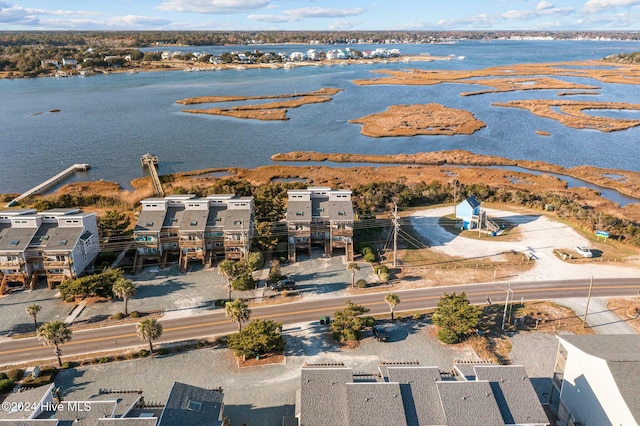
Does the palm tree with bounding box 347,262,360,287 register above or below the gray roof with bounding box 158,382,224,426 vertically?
below

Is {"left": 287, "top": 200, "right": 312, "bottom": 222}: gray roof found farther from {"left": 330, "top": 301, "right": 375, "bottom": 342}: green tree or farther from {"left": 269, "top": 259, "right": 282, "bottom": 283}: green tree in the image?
{"left": 330, "top": 301, "right": 375, "bottom": 342}: green tree

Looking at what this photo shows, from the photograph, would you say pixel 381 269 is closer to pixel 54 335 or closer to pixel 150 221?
pixel 150 221

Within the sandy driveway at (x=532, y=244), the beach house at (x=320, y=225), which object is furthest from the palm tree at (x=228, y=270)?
the sandy driveway at (x=532, y=244)

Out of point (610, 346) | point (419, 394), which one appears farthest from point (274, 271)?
point (610, 346)

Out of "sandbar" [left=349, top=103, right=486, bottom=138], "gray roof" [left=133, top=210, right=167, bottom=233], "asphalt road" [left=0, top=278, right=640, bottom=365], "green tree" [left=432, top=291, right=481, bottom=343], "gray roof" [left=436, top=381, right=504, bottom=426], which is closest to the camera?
"gray roof" [left=436, top=381, right=504, bottom=426]

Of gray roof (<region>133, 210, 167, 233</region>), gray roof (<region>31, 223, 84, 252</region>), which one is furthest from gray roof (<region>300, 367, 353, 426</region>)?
gray roof (<region>31, 223, 84, 252</region>)

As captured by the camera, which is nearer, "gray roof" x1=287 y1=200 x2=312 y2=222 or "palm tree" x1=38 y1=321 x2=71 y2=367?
"palm tree" x1=38 y1=321 x2=71 y2=367

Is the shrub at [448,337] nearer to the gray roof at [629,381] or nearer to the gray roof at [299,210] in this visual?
the gray roof at [629,381]
